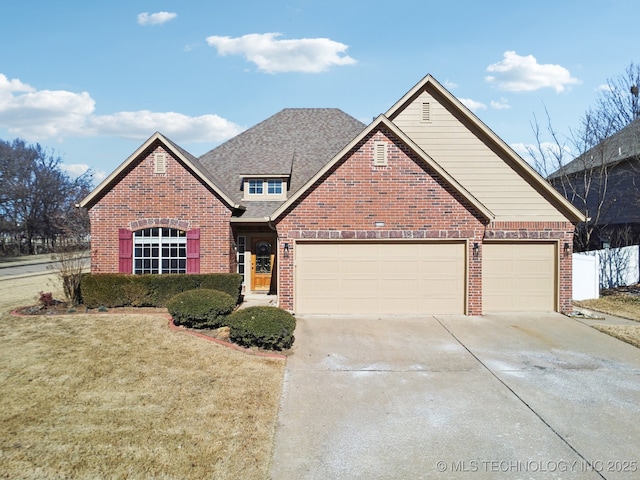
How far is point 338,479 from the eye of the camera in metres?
4.87

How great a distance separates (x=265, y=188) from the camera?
17078 mm

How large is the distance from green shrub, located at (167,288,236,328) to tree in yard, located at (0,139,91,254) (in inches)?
1545

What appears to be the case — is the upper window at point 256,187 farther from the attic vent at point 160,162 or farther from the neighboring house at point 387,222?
the attic vent at point 160,162

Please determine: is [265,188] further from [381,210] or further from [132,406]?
[132,406]

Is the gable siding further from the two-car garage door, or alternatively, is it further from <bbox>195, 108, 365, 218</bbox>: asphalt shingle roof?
<bbox>195, 108, 365, 218</bbox>: asphalt shingle roof

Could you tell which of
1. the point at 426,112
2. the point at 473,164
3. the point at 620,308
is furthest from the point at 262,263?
the point at 620,308

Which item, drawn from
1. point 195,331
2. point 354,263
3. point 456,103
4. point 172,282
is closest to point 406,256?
point 354,263

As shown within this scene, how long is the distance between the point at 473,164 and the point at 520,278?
3.95 m

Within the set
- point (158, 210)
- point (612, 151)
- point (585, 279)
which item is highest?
point (612, 151)

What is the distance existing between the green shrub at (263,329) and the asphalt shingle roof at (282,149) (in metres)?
6.33

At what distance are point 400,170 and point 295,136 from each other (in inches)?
328

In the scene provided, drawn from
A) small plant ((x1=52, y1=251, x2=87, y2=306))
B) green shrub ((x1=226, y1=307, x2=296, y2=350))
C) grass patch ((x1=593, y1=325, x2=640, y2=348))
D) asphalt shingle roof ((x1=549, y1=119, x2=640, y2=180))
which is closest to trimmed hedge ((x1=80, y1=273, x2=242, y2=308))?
small plant ((x1=52, y1=251, x2=87, y2=306))

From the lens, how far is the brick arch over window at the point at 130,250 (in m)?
14.6

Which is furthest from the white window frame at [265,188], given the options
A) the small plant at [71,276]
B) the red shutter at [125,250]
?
the small plant at [71,276]
